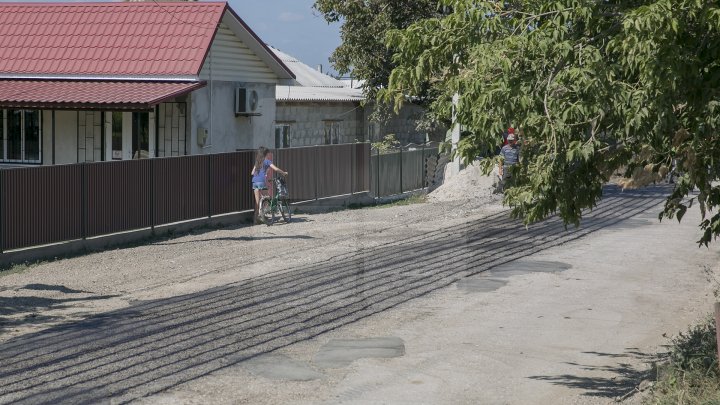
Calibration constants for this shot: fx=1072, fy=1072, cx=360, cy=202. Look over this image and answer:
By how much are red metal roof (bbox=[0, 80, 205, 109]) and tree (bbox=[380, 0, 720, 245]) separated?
16.2 metres

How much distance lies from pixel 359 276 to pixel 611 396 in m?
7.32

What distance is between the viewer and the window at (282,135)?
118ft

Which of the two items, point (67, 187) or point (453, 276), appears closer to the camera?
point (453, 276)

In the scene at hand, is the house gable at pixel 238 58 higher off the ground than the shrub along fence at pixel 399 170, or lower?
higher

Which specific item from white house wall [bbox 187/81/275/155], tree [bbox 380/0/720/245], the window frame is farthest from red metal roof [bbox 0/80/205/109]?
tree [bbox 380/0/720/245]

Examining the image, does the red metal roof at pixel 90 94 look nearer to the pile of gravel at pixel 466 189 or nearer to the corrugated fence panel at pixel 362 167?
the corrugated fence panel at pixel 362 167

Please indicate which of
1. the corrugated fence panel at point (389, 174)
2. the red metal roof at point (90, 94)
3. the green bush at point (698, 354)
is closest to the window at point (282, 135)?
the corrugated fence panel at point (389, 174)

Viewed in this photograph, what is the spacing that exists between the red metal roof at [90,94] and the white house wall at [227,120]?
1540mm

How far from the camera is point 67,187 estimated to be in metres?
Result: 19.2

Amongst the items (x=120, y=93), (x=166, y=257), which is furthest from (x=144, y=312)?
(x=120, y=93)

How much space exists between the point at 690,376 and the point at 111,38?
2190 cm

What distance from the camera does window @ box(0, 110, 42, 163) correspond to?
27.9 metres

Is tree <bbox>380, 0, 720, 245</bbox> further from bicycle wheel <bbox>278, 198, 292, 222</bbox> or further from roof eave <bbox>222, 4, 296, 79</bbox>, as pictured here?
roof eave <bbox>222, 4, 296, 79</bbox>

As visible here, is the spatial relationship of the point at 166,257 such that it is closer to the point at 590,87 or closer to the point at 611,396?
the point at 611,396
